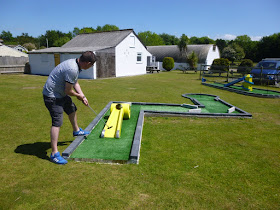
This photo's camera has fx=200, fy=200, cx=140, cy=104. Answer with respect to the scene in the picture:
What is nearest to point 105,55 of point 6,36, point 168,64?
point 168,64

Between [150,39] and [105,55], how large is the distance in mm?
69098

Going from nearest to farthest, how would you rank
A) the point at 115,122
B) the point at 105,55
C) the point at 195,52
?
the point at 115,122 → the point at 105,55 → the point at 195,52

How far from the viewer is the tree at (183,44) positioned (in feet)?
124

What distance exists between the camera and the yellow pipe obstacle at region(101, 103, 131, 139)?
5.05 metres

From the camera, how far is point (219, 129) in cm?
620

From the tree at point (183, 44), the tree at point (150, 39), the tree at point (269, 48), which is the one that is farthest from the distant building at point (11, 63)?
the tree at point (150, 39)

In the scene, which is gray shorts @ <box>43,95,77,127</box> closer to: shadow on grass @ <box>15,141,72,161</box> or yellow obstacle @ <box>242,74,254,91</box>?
shadow on grass @ <box>15,141,72,161</box>

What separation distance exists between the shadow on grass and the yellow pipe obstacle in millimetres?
1015

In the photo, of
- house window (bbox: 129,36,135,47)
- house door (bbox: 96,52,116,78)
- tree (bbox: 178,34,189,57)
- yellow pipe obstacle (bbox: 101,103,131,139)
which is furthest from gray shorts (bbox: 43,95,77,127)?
tree (bbox: 178,34,189,57)

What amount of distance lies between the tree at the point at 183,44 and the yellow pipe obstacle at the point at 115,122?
34576 mm

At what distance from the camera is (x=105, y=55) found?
21.3 m

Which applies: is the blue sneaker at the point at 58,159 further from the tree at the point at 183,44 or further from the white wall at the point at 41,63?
the tree at the point at 183,44

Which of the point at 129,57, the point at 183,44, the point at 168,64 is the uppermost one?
the point at 183,44

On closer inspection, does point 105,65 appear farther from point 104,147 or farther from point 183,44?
point 183,44
